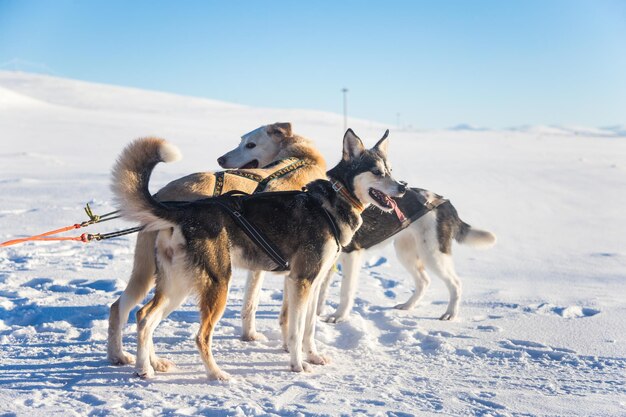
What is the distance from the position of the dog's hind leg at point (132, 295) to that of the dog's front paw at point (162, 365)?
23cm

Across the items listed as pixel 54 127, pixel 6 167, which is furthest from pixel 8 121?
pixel 6 167

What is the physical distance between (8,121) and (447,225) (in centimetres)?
3704

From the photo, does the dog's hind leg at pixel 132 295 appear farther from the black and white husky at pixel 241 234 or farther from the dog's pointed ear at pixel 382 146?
the dog's pointed ear at pixel 382 146

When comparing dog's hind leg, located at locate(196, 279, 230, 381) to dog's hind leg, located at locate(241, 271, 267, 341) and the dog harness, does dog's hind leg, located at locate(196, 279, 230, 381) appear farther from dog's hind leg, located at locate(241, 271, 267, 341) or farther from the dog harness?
dog's hind leg, located at locate(241, 271, 267, 341)

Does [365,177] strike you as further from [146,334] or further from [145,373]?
[145,373]

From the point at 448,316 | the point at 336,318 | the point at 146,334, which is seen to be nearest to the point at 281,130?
the point at 336,318

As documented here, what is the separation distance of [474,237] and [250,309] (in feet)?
9.34

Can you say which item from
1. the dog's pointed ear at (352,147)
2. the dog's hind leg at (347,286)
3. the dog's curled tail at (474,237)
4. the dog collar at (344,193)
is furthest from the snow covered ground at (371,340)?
the dog's pointed ear at (352,147)

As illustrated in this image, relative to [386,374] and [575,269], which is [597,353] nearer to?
[386,374]

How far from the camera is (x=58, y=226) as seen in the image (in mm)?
10359

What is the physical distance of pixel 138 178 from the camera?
4.02m

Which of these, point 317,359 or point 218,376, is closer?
point 218,376

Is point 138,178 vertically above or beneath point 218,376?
above

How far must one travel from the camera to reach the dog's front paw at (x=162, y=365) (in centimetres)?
445
